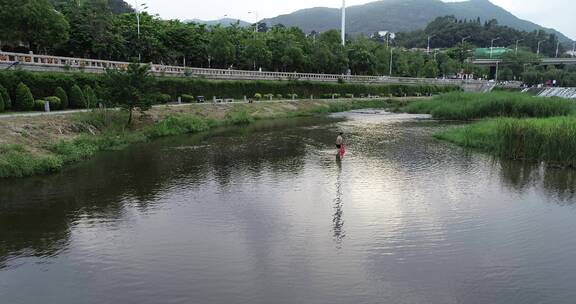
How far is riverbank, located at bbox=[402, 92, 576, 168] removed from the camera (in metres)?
32.1

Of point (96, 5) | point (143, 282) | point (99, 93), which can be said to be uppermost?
point (96, 5)

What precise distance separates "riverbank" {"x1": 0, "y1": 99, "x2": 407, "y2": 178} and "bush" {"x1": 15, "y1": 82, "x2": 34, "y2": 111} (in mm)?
3567

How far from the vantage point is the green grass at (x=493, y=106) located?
54594mm

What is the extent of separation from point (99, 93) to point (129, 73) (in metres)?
3.47

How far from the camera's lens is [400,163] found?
1335 inches

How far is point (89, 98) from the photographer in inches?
1714

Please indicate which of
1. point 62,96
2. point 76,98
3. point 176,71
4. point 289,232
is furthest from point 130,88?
point 289,232

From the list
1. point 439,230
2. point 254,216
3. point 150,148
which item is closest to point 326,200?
point 254,216

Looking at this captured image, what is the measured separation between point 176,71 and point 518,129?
4818cm

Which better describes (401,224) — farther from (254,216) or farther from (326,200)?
(254,216)

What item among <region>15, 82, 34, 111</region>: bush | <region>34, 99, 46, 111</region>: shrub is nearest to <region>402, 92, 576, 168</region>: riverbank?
<region>34, 99, 46, 111</region>: shrub

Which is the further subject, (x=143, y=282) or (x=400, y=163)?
(x=400, y=163)

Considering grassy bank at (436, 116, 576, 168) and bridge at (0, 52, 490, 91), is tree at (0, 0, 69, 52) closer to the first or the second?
bridge at (0, 52, 490, 91)

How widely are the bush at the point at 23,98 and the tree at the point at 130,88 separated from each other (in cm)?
640
